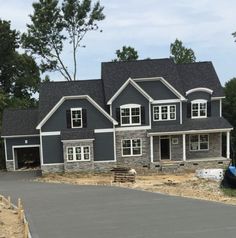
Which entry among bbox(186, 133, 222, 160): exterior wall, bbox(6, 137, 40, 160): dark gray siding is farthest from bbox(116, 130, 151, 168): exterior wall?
bbox(6, 137, 40, 160): dark gray siding

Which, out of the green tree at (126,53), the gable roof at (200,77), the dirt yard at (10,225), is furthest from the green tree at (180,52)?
the dirt yard at (10,225)

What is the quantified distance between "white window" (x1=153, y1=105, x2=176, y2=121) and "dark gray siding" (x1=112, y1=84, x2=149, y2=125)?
1.18 meters

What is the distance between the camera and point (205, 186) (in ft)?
94.6

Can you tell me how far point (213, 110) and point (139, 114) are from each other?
22.9ft

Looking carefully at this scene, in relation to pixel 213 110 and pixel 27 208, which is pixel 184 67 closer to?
pixel 213 110

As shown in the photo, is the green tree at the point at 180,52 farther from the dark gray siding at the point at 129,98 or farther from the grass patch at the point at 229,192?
the grass patch at the point at 229,192

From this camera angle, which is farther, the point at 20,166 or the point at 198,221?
the point at 20,166

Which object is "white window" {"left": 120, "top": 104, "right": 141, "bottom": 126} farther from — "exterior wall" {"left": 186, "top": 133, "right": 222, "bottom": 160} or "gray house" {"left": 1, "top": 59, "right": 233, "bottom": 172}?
"exterior wall" {"left": 186, "top": 133, "right": 222, "bottom": 160}

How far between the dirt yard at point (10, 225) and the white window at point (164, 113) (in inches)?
851

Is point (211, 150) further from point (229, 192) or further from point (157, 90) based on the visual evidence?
point (229, 192)

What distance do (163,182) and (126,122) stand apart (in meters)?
8.60

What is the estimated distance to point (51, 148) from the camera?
36594 mm

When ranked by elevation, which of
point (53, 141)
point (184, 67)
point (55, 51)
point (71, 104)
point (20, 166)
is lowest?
point (20, 166)

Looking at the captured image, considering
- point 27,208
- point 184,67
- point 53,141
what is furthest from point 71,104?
point 27,208
